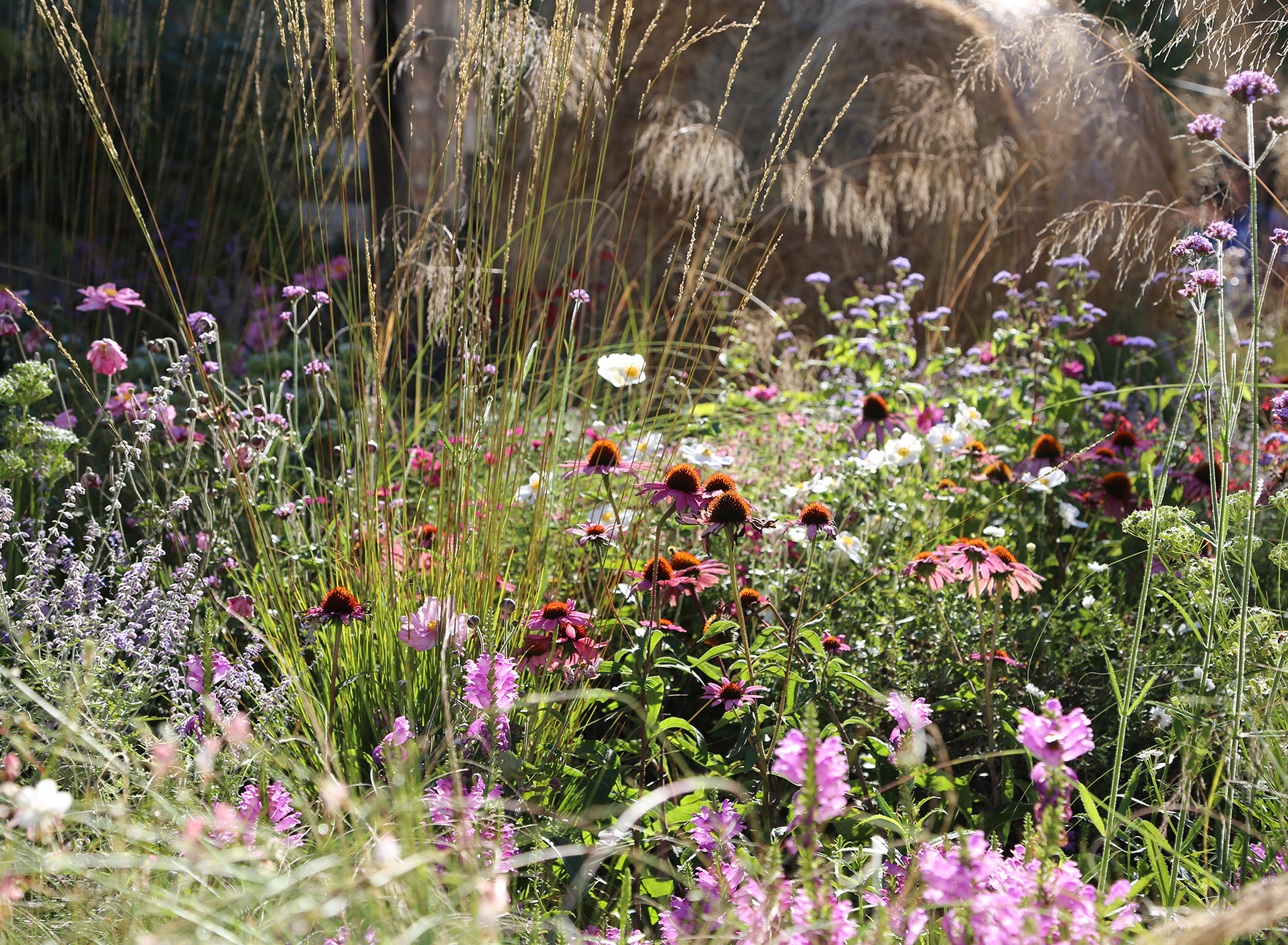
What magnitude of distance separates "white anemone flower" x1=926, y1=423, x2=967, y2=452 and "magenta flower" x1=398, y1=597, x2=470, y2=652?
1252 mm

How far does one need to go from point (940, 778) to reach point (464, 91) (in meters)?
1.29

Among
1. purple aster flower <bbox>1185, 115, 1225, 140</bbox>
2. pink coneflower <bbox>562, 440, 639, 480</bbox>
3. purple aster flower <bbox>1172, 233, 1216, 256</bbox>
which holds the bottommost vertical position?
pink coneflower <bbox>562, 440, 639, 480</bbox>

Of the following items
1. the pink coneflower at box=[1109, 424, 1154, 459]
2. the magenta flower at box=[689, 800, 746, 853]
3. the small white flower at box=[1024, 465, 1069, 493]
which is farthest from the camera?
the pink coneflower at box=[1109, 424, 1154, 459]

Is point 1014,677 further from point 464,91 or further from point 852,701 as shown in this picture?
point 464,91

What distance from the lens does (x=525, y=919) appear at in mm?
1211

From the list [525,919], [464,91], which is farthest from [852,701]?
[464,91]

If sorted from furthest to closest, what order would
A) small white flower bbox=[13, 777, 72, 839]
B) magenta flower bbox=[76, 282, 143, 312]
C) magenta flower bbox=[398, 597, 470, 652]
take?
magenta flower bbox=[76, 282, 143, 312], magenta flower bbox=[398, 597, 470, 652], small white flower bbox=[13, 777, 72, 839]

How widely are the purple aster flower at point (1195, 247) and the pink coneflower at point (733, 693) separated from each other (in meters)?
0.96

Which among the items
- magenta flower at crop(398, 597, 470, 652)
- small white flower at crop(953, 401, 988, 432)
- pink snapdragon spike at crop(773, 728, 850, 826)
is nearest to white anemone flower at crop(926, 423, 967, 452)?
small white flower at crop(953, 401, 988, 432)

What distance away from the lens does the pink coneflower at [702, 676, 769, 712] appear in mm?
1484

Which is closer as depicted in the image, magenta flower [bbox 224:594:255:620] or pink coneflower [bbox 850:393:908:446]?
magenta flower [bbox 224:594:255:620]

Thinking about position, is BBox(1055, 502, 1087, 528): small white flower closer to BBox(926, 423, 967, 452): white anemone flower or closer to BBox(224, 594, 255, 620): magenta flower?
BBox(926, 423, 967, 452): white anemone flower

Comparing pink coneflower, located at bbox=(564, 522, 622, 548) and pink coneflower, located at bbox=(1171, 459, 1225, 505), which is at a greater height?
pink coneflower, located at bbox=(1171, 459, 1225, 505)

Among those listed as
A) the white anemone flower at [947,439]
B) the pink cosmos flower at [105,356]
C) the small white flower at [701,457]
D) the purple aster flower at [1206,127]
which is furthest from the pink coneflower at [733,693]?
the pink cosmos flower at [105,356]
